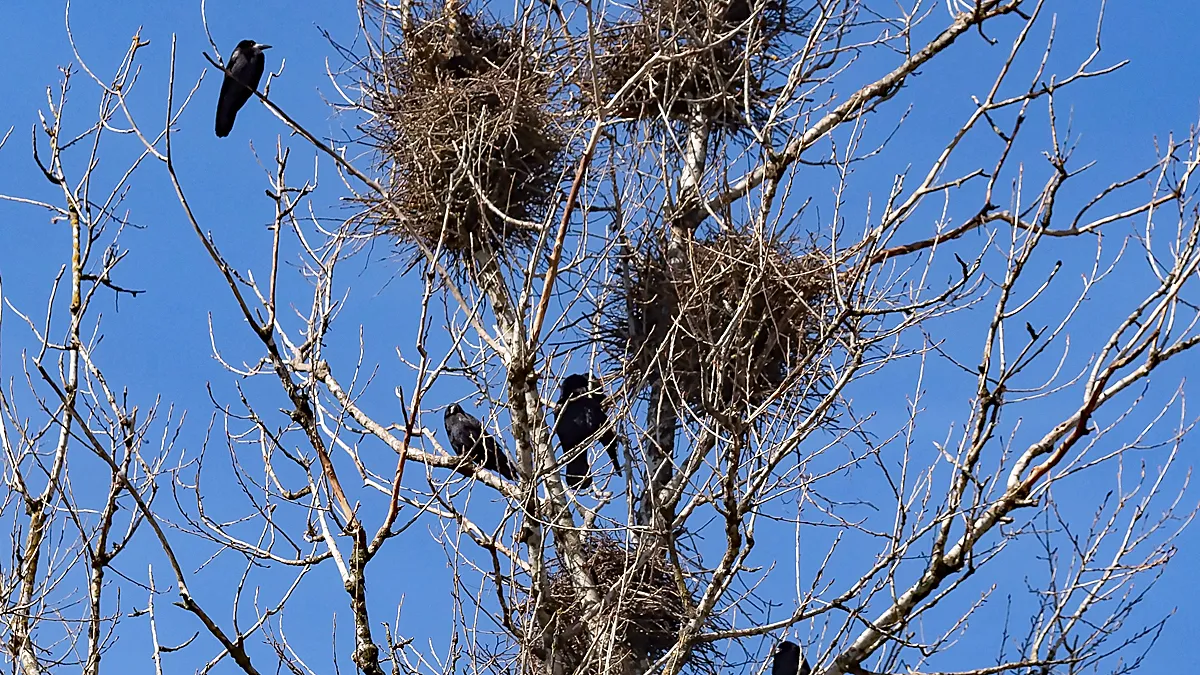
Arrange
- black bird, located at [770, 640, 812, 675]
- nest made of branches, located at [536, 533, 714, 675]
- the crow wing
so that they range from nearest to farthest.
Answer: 1. nest made of branches, located at [536, 533, 714, 675]
2. black bird, located at [770, 640, 812, 675]
3. the crow wing

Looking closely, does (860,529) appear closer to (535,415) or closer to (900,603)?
(900,603)

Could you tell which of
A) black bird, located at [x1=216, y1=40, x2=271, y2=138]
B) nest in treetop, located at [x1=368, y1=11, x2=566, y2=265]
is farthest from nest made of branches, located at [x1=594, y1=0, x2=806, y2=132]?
black bird, located at [x1=216, y1=40, x2=271, y2=138]

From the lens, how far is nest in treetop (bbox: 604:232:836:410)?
6117 millimetres

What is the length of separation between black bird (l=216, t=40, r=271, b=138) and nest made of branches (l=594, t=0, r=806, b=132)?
6.02 ft

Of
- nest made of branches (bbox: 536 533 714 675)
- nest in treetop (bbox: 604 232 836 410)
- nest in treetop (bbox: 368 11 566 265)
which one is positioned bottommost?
nest made of branches (bbox: 536 533 714 675)

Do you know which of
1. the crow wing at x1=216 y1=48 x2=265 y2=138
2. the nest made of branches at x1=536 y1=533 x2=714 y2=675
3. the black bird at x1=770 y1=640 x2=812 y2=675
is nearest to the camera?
the nest made of branches at x1=536 y1=533 x2=714 y2=675

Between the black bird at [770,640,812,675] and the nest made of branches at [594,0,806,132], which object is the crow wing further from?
the black bird at [770,640,812,675]

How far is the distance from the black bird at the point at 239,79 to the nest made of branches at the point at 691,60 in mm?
1835

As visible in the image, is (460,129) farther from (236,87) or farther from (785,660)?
(785,660)

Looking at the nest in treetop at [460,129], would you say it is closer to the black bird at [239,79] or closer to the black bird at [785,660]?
the black bird at [239,79]

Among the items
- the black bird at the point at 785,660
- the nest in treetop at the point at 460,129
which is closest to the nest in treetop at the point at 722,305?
the nest in treetop at the point at 460,129

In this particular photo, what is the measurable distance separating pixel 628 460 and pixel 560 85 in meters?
2.61

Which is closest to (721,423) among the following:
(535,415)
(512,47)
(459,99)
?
(535,415)

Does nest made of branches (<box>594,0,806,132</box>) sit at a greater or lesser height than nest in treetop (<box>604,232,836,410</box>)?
greater
